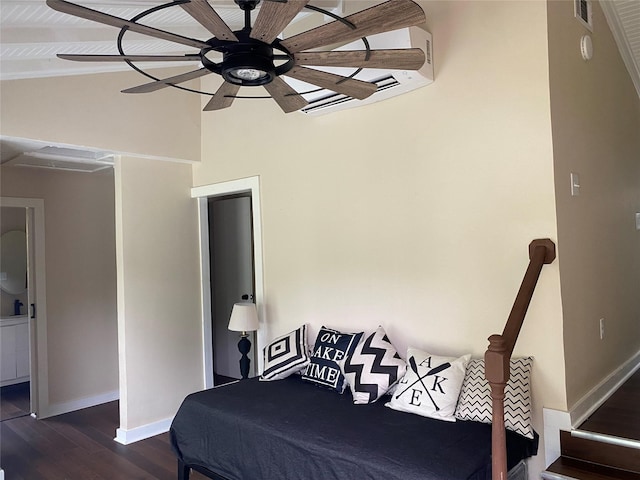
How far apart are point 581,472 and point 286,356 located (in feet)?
6.17

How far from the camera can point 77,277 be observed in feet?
16.6

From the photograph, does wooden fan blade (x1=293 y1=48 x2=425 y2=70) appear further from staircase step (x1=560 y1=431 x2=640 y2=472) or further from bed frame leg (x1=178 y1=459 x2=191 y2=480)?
bed frame leg (x1=178 y1=459 x2=191 y2=480)

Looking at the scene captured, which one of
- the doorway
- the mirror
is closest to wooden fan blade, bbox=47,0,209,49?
the doorway

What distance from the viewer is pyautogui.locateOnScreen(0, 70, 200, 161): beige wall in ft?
11.1

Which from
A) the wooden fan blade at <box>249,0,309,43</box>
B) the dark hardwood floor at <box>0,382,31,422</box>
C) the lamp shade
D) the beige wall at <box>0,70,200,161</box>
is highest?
the beige wall at <box>0,70,200,161</box>

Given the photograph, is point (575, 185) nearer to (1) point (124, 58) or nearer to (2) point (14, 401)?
(1) point (124, 58)

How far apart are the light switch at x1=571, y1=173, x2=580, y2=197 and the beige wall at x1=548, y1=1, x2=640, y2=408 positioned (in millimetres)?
35

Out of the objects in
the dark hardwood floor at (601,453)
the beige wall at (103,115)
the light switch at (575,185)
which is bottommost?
the dark hardwood floor at (601,453)

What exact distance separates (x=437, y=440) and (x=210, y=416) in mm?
1406

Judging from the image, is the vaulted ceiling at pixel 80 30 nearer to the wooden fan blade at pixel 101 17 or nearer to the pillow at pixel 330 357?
the wooden fan blade at pixel 101 17

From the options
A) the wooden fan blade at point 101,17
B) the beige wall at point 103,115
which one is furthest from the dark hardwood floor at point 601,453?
the beige wall at point 103,115

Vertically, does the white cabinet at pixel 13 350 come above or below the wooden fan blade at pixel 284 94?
below

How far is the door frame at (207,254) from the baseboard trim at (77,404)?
139cm

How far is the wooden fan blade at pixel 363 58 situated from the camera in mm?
1760
